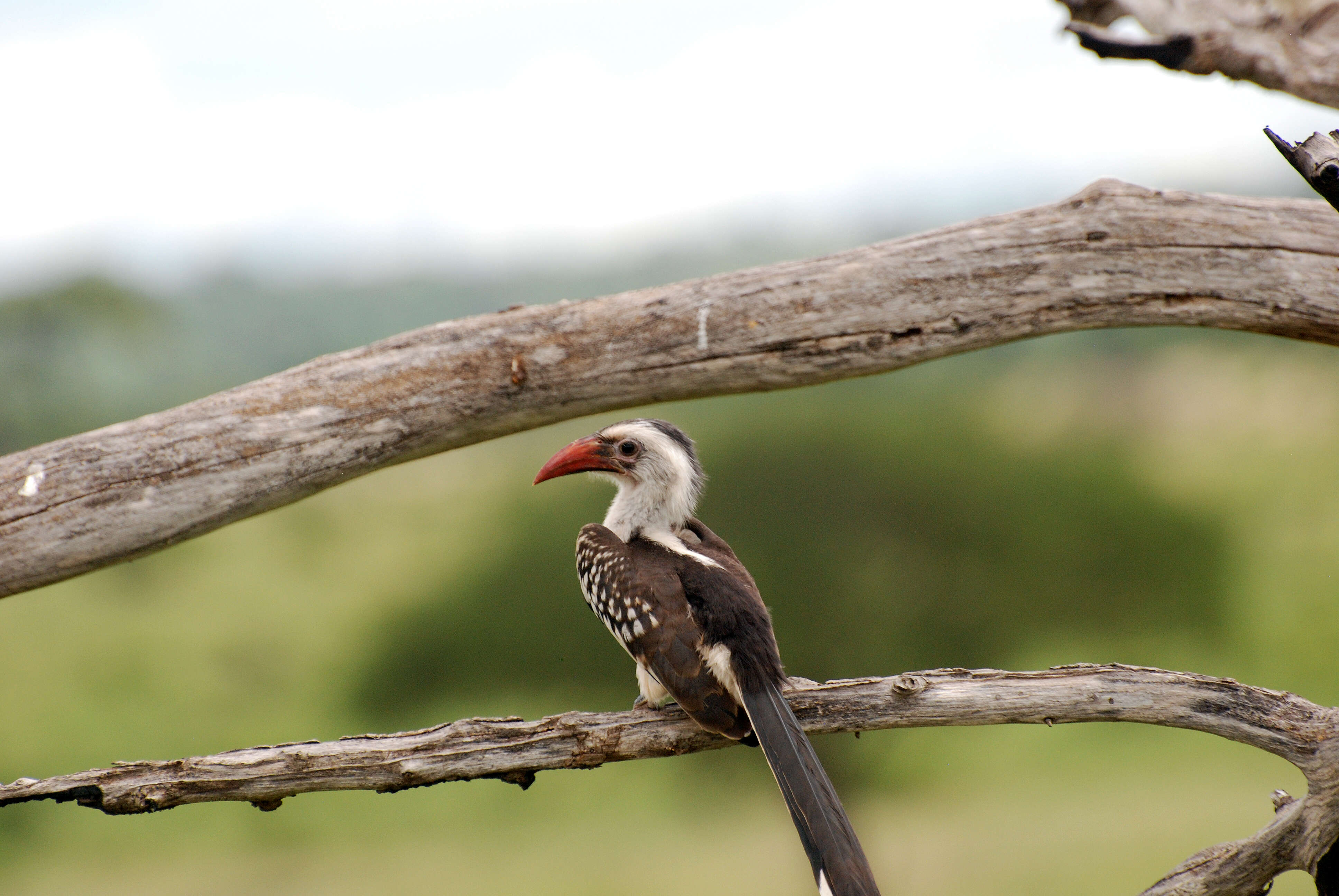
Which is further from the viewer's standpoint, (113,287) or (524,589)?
(113,287)

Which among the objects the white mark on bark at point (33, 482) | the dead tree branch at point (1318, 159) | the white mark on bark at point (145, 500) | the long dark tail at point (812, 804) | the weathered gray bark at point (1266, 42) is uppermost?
the weathered gray bark at point (1266, 42)

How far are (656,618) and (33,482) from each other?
6.34 ft

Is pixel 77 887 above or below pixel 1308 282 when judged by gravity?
below

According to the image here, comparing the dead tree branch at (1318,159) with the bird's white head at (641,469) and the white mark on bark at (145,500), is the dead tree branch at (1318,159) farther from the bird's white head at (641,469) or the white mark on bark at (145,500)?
the white mark on bark at (145,500)

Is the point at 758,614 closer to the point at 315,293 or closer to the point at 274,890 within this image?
the point at 274,890

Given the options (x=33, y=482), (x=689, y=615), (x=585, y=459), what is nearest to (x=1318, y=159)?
(x=689, y=615)

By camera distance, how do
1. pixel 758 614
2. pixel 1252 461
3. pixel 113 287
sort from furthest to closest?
pixel 113 287
pixel 1252 461
pixel 758 614

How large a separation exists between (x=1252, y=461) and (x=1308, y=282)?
617cm

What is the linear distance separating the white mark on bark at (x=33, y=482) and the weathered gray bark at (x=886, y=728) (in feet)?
2.86

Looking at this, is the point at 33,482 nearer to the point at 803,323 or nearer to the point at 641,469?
the point at 641,469

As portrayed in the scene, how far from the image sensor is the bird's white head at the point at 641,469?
306 centimetres

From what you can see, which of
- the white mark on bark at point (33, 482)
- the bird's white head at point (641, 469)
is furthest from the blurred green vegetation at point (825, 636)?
the white mark on bark at point (33, 482)

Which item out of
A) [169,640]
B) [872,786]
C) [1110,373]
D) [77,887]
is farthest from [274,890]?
[1110,373]

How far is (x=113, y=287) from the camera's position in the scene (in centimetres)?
1320
